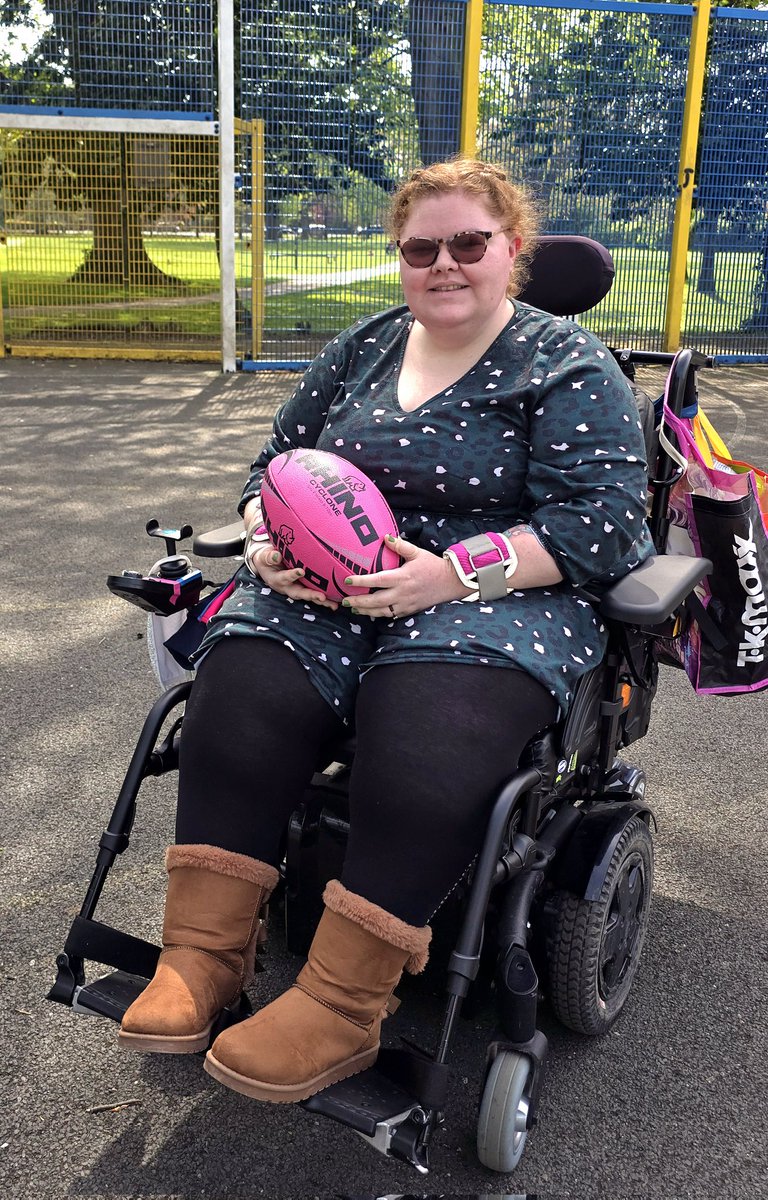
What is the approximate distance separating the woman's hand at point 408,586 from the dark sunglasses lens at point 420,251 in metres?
0.63

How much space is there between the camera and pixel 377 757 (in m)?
2.06

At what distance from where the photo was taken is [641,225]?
1093 cm

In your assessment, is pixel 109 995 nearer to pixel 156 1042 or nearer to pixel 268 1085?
pixel 156 1042

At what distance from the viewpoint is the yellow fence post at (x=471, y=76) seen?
10.2 meters

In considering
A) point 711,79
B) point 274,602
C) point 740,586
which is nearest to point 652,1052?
point 740,586

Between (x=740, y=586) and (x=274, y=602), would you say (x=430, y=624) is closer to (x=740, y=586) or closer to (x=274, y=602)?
(x=274, y=602)

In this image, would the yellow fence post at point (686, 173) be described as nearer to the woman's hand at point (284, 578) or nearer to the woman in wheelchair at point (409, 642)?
the woman in wheelchair at point (409, 642)

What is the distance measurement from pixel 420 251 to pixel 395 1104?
1.63m

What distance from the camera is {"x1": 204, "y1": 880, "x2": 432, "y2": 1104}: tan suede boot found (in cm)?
189

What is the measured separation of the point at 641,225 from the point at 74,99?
5132 millimetres

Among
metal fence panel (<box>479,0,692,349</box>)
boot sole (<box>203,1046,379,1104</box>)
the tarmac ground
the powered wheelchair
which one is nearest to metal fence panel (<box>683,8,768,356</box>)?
metal fence panel (<box>479,0,692,349</box>)

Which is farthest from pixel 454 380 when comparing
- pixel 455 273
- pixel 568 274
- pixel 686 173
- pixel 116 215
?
pixel 686 173

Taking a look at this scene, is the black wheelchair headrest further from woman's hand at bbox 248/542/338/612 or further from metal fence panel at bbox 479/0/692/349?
metal fence panel at bbox 479/0/692/349

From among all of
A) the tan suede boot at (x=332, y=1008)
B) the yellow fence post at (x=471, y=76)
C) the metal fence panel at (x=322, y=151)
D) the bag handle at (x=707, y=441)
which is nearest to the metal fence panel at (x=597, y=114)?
the metal fence panel at (x=322, y=151)
